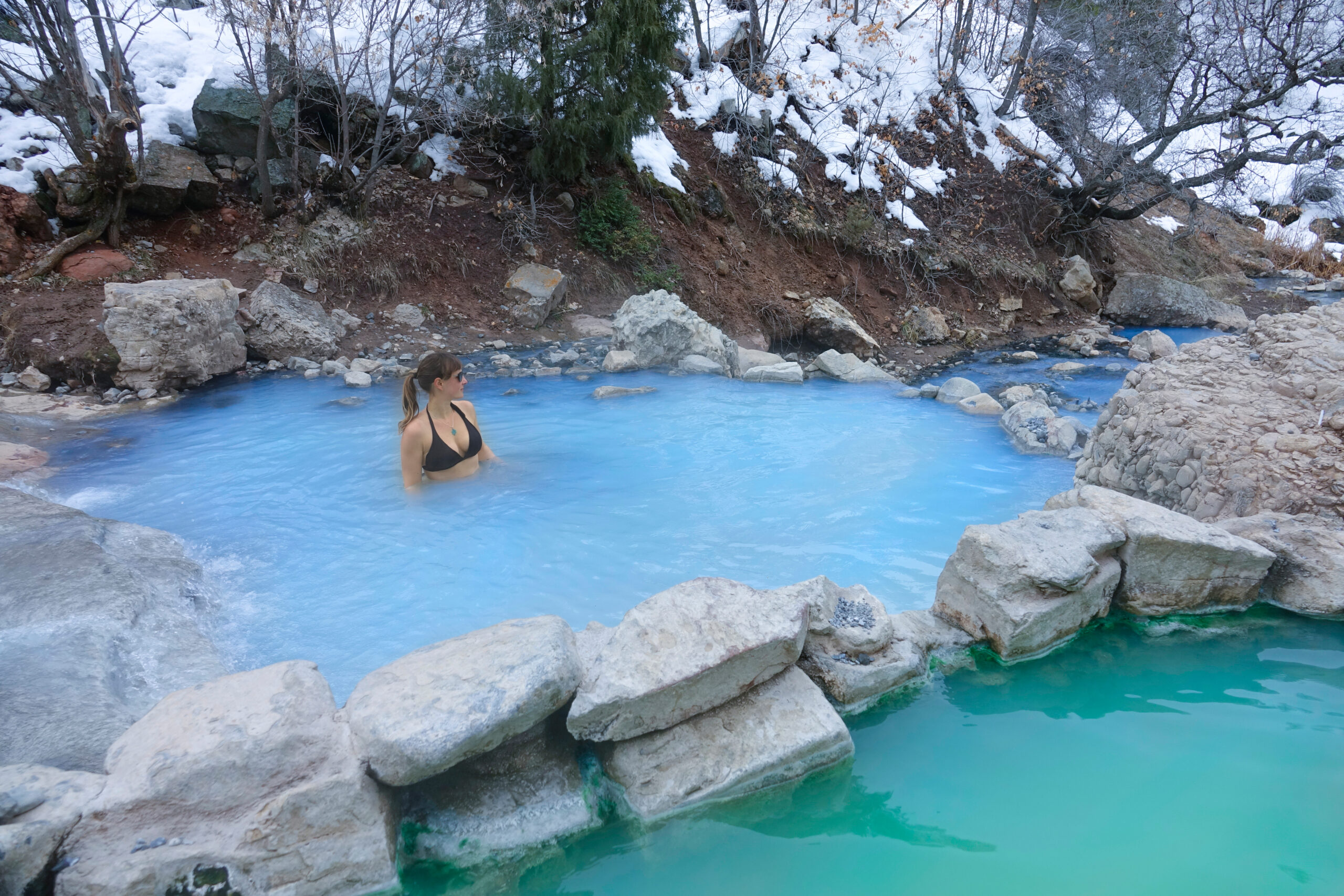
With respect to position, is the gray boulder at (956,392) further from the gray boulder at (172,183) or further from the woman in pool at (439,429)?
the gray boulder at (172,183)

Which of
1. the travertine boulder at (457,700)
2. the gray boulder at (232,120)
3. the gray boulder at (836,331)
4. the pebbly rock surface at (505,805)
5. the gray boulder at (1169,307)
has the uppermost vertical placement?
the gray boulder at (232,120)

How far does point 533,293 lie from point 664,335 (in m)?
2.18

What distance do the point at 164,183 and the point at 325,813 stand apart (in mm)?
8595

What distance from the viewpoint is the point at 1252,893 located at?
1.87 meters

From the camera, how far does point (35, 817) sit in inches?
65.8

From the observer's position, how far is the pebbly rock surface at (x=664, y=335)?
24.4 ft

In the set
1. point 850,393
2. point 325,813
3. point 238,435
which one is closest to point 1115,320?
point 850,393

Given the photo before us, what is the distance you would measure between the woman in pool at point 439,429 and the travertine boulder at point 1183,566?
9.52 ft

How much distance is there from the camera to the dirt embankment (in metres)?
7.83

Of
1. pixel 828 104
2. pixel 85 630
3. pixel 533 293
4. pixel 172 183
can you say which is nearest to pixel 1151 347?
pixel 828 104

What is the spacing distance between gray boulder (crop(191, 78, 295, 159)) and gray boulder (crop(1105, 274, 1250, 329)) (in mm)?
12391

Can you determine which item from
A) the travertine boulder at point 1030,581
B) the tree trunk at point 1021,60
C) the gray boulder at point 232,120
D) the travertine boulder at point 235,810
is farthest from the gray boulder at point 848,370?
the tree trunk at point 1021,60

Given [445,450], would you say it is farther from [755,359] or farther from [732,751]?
[755,359]

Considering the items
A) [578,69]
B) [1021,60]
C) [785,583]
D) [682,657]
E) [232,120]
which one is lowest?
[785,583]
